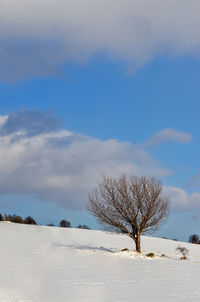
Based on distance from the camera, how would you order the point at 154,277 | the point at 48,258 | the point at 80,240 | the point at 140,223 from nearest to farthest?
the point at 154,277, the point at 48,258, the point at 140,223, the point at 80,240

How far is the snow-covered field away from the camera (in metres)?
14.8

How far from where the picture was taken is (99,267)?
2264 centimetres

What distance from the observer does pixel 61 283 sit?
17438mm

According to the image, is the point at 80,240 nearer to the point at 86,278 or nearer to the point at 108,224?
the point at 108,224

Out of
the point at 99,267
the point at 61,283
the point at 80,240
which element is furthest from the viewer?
the point at 80,240

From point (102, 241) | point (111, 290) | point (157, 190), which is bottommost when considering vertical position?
point (111, 290)

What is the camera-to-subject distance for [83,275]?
65.5 feet

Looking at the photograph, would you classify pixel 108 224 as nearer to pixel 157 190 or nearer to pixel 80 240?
pixel 157 190

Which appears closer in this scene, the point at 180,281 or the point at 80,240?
the point at 180,281

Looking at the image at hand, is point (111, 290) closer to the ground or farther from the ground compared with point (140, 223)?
closer to the ground

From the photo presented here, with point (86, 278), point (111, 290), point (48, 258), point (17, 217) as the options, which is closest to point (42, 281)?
point (86, 278)

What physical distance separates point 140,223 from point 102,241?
9508 millimetres

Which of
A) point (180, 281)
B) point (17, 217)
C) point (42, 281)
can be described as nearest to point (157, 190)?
point (180, 281)

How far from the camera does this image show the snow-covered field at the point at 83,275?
14773mm
